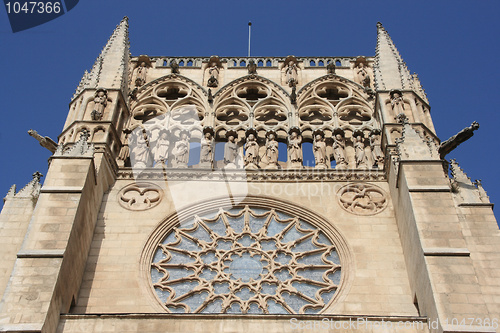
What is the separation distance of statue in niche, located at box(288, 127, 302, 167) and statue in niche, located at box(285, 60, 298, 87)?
1966mm

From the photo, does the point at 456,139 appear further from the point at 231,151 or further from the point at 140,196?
the point at 140,196

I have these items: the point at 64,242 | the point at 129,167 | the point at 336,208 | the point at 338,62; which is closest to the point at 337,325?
the point at 336,208

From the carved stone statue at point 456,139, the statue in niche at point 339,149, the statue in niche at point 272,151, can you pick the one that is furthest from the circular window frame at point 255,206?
the carved stone statue at point 456,139

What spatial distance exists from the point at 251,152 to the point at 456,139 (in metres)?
4.83

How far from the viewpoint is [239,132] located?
64.1 feet

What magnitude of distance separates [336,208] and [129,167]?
4.97m

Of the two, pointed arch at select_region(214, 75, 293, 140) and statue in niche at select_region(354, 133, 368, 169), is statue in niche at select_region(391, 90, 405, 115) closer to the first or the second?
statue in niche at select_region(354, 133, 368, 169)

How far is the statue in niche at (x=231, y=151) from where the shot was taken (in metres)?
18.3

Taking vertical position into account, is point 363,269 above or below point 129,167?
below

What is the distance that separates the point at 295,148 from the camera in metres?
18.7

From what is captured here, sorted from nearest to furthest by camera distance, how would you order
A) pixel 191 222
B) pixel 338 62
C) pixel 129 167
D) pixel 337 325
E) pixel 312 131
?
pixel 337 325 < pixel 191 222 < pixel 129 167 < pixel 312 131 < pixel 338 62

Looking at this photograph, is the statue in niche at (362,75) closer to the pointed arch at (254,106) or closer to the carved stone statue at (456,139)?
the pointed arch at (254,106)

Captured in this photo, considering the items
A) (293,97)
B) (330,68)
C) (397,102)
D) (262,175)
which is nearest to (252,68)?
(293,97)

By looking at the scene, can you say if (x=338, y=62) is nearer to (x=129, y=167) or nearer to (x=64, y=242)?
(x=129, y=167)
